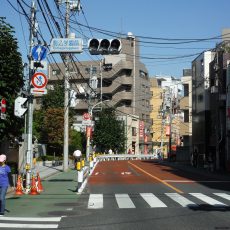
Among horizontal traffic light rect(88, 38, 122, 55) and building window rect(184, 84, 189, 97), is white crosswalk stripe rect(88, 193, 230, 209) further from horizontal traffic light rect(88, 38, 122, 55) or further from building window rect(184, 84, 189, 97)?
building window rect(184, 84, 189, 97)

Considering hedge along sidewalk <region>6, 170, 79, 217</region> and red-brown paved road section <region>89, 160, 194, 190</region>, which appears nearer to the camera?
hedge along sidewalk <region>6, 170, 79, 217</region>

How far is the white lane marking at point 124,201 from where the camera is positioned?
49.2 feet

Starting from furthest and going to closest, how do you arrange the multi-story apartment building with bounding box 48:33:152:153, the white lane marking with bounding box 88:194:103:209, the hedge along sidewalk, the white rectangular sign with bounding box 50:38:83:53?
the multi-story apartment building with bounding box 48:33:152:153, the white rectangular sign with bounding box 50:38:83:53, the white lane marking with bounding box 88:194:103:209, the hedge along sidewalk

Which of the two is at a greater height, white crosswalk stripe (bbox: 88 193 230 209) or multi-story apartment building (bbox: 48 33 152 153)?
multi-story apartment building (bbox: 48 33 152 153)

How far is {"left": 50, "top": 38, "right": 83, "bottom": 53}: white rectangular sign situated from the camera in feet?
60.3

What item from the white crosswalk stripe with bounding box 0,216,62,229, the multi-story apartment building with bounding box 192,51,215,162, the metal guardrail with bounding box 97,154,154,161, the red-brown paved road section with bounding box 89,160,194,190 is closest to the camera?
the white crosswalk stripe with bounding box 0,216,62,229

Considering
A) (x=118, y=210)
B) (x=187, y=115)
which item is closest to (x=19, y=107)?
(x=118, y=210)

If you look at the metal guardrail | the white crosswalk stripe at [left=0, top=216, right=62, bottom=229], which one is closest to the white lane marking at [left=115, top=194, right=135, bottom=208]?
the white crosswalk stripe at [left=0, top=216, right=62, bottom=229]

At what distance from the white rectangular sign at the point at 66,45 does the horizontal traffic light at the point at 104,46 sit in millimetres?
782

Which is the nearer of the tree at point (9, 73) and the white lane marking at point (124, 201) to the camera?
the white lane marking at point (124, 201)

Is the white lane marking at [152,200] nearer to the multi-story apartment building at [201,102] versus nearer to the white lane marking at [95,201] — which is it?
the white lane marking at [95,201]

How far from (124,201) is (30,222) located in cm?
517

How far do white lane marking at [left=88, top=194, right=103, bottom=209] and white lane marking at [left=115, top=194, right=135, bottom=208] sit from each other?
0.60m

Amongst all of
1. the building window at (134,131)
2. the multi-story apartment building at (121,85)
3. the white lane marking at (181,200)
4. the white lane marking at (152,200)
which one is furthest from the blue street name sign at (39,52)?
the building window at (134,131)
